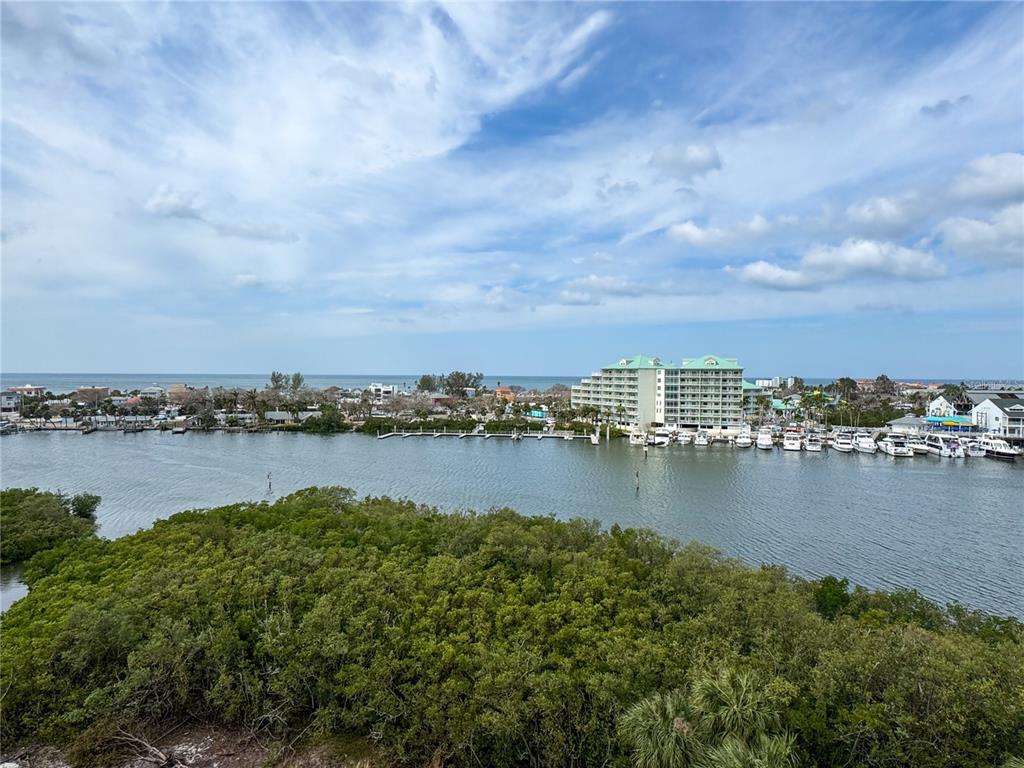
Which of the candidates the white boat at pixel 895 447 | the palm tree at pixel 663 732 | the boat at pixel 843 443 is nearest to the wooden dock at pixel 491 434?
the boat at pixel 843 443

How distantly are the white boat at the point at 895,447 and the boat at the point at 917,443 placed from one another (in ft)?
1.36

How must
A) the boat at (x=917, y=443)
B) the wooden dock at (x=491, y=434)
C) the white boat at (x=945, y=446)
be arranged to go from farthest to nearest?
the wooden dock at (x=491, y=434) < the boat at (x=917, y=443) < the white boat at (x=945, y=446)

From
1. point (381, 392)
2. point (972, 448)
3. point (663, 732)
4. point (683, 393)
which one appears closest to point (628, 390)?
point (683, 393)

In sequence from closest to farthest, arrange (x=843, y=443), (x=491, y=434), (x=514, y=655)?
(x=514, y=655)
(x=843, y=443)
(x=491, y=434)

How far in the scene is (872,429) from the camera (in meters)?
52.5

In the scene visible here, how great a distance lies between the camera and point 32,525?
61.6 ft

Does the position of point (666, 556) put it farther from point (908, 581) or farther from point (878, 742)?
point (908, 581)

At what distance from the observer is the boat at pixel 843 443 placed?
43.8m

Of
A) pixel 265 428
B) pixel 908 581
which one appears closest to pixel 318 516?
pixel 908 581

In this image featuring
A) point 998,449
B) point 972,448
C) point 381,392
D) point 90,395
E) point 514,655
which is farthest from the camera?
point 381,392

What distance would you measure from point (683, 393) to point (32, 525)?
161ft

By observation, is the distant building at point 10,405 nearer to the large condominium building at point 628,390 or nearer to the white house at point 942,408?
the large condominium building at point 628,390

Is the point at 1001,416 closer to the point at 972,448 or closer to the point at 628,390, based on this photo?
the point at 972,448

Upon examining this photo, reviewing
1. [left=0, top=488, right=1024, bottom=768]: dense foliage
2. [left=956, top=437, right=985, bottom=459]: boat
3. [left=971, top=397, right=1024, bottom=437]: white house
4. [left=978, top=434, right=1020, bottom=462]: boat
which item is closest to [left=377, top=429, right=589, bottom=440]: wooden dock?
[left=956, top=437, right=985, bottom=459]: boat
